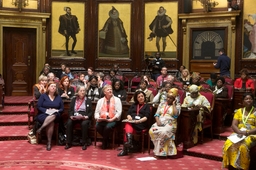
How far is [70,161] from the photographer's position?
6277 mm

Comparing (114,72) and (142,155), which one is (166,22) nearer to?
(114,72)

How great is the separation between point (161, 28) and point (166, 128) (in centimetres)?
744

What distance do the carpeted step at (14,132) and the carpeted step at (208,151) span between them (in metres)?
3.54

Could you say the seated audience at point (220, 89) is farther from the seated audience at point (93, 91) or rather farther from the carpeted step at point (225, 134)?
the seated audience at point (93, 91)

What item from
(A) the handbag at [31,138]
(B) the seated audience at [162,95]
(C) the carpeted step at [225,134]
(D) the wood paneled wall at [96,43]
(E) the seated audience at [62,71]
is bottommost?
(A) the handbag at [31,138]

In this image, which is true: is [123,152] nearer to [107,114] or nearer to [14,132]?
[107,114]

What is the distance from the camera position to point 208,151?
6719mm

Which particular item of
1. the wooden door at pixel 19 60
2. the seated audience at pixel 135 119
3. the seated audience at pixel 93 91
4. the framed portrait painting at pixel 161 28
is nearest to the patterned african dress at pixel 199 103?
the seated audience at pixel 135 119

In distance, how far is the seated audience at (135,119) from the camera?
266 inches

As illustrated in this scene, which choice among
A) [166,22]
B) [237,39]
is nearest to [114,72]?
[166,22]

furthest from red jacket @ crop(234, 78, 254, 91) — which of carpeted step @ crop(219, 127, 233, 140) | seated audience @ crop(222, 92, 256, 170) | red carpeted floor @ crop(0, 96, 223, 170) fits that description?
seated audience @ crop(222, 92, 256, 170)

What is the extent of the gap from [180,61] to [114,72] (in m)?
2.55

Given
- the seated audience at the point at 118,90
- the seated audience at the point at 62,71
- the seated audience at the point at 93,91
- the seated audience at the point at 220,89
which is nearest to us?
the seated audience at the point at 118,90

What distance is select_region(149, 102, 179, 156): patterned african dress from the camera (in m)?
6.51
